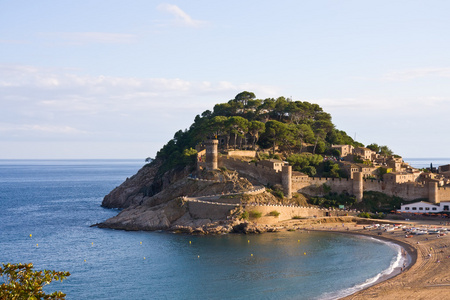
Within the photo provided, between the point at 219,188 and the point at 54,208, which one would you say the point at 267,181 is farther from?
the point at 54,208

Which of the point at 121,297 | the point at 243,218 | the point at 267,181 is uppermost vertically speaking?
the point at 267,181

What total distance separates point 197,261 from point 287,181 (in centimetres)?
2131

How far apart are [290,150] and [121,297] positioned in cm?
4512

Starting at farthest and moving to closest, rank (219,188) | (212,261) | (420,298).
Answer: (219,188), (212,261), (420,298)

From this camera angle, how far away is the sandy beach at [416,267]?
33188 millimetres

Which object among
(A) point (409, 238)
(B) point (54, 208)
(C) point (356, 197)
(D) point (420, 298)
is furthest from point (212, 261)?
(B) point (54, 208)

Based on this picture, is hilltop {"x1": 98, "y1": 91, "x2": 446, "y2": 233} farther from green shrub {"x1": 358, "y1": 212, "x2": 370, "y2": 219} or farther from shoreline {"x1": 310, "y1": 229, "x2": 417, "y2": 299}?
shoreline {"x1": 310, "y1": 229, "x2": 417, "y2": 299}

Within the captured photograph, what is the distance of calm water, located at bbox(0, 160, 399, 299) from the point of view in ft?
116

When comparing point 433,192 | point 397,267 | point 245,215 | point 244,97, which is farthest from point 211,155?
point 397,267

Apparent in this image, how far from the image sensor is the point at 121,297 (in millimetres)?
34125

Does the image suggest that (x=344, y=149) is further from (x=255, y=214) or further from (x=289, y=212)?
(x=255, y=214)

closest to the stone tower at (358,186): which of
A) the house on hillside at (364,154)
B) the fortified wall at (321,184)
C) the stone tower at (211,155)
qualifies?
the fortified wall at (321,184)

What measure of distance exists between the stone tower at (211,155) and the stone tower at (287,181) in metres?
8.42

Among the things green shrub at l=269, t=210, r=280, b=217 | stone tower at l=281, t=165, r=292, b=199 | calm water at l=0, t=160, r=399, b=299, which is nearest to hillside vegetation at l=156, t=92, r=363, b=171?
stone tower at l=281, t=165, r=292, b=199
